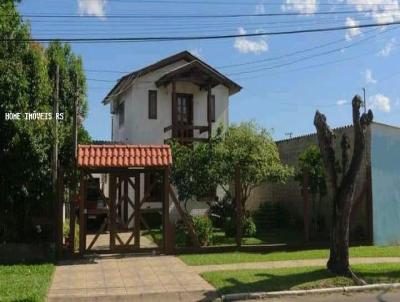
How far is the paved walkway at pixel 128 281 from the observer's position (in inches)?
406

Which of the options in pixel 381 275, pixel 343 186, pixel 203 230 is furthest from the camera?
pixel 203 230

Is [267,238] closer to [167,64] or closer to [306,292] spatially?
[306,292]

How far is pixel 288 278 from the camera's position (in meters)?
11.5

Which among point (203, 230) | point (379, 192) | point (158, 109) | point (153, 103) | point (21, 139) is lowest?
point (203, 230)

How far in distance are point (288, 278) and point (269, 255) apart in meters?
3.69

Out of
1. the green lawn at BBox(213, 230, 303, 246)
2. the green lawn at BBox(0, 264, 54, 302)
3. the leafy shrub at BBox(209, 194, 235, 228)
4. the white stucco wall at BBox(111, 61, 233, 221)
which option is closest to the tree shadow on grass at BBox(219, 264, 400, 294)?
the green lawn at BBox(0, 264, 54, 302)

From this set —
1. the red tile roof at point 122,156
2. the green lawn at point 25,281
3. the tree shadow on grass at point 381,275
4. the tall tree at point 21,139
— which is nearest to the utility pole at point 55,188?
the tall tree at point 21,139

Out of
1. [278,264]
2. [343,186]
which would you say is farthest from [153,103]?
[343,186]

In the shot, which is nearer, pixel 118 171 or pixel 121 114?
pixel 118 171

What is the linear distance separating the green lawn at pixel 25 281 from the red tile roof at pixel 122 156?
3.00 metres

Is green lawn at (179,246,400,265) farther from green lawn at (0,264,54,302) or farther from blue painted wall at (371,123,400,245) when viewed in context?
green lawn at (0,264,54,302)

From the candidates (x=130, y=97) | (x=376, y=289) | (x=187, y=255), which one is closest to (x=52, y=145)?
(x=187, y=255)

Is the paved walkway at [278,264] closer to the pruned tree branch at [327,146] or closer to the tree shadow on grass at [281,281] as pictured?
the tree shadow on grass at [281,281]

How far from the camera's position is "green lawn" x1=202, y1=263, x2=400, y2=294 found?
1080 cm
